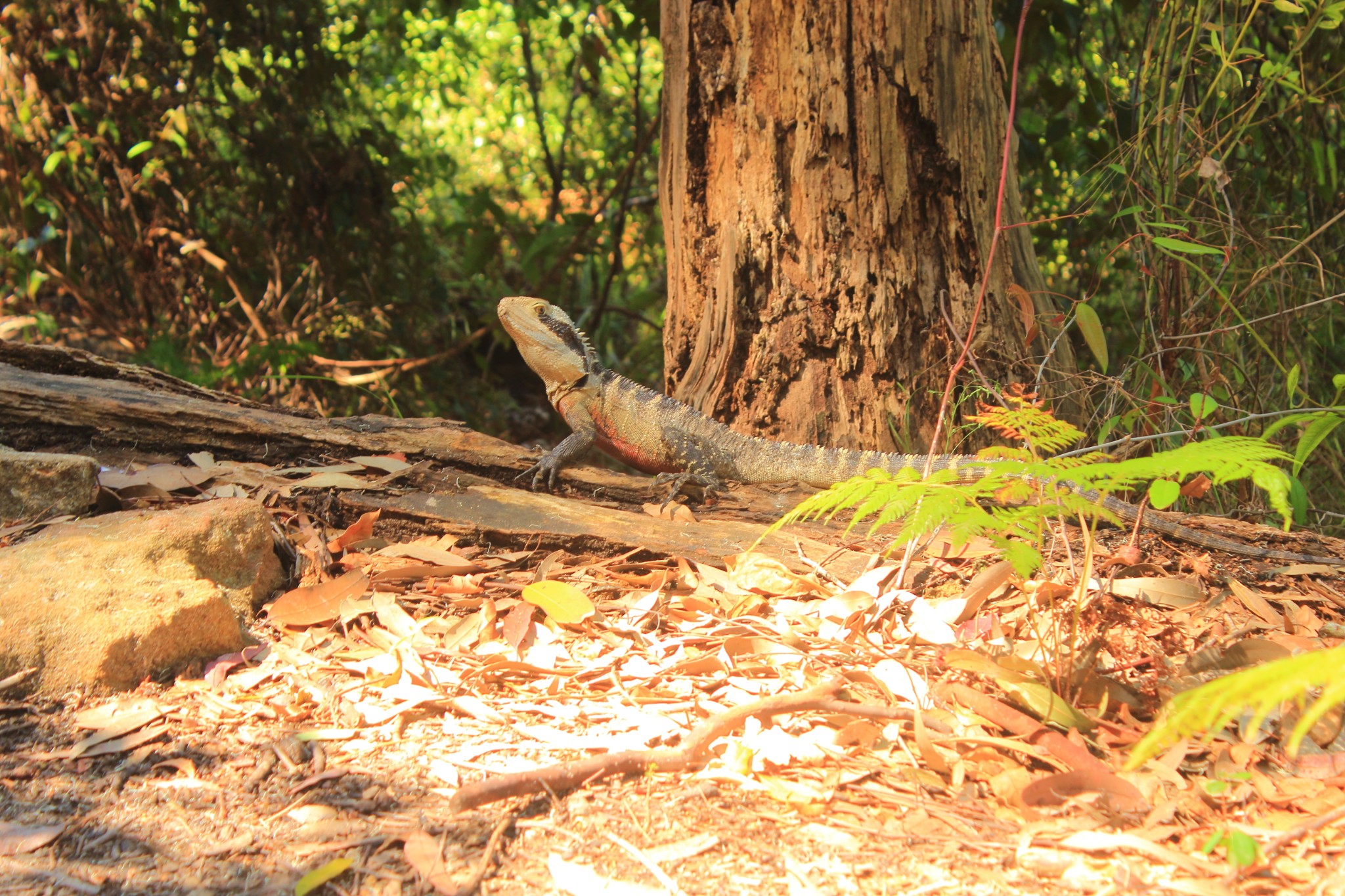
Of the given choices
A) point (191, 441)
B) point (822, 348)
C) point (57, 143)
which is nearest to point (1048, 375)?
point (822, 348)

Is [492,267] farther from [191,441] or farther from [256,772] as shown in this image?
[256,772]

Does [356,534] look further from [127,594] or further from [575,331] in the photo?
[575,331]

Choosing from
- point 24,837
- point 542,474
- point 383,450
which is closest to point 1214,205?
point 542,474

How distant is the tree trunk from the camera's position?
390 cm

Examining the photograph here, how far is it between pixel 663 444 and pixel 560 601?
1730 mm

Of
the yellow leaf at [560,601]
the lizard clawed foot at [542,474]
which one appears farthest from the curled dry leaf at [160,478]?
the yellow leaf at [560,601]

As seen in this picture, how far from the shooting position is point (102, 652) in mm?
2271

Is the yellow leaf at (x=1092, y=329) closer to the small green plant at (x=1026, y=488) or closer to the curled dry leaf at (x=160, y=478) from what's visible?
the small green plant at (x=1026, y=488)

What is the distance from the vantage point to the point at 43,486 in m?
2.98

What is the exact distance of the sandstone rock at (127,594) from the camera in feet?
7.44

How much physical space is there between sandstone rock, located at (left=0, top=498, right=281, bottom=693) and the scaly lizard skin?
4.40 feet

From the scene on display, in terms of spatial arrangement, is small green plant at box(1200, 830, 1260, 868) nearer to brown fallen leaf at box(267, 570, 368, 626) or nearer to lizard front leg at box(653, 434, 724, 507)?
brown fallen leaf at box(267, 570, 368, 626)

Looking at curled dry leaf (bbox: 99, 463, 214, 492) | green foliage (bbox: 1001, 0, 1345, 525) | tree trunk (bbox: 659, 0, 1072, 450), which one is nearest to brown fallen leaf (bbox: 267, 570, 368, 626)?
curled dry leaf (bbox: 99, 463, 214, 492)

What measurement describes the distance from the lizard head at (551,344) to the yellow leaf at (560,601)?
88.4 inches
